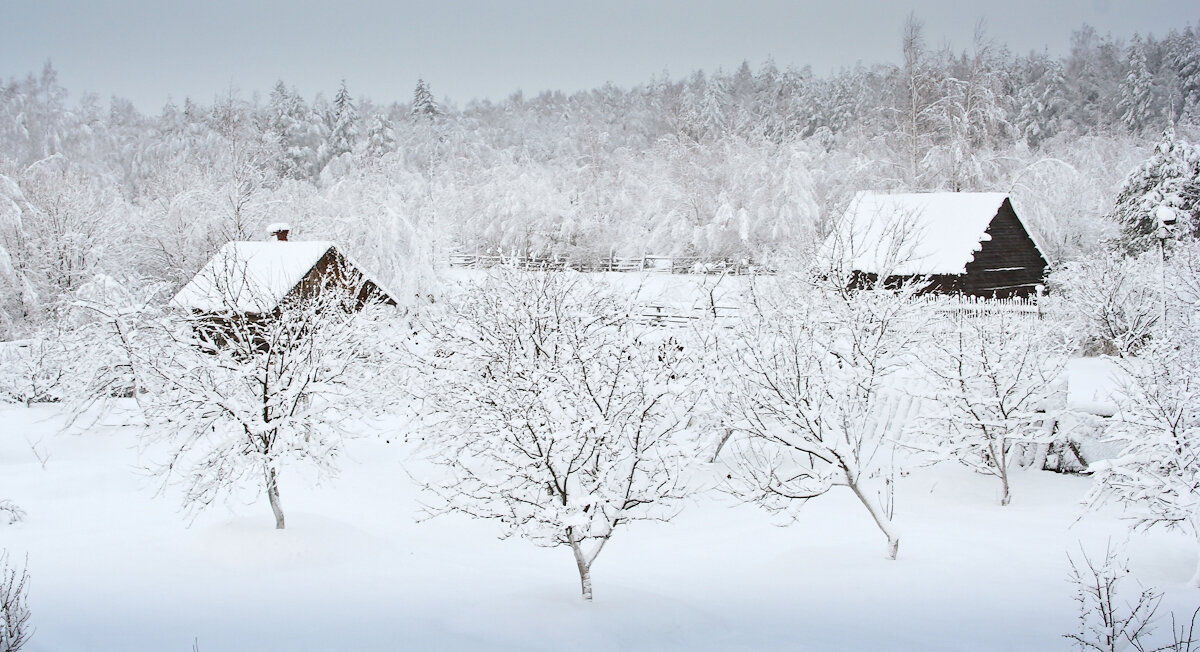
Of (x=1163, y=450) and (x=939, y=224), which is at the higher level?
(x=939, y=224)

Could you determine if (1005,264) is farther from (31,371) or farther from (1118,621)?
(31,371)

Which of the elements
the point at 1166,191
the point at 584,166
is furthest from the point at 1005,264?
the point at 584,166

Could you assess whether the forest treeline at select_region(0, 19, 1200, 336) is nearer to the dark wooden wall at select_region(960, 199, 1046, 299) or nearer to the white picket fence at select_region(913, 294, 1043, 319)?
the dark wooden wall at select_region(960, 199, 1046, 299)

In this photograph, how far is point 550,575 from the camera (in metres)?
9.14

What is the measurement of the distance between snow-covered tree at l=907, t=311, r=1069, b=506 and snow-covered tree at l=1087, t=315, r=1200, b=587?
2.58 meters

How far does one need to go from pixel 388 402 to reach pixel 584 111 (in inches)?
2552

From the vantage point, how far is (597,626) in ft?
22.6

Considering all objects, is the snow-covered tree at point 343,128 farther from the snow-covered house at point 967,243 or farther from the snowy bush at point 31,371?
the snow-covered house at point 967,243

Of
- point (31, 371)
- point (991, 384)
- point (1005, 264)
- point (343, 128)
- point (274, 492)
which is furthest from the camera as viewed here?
point (343, 128)

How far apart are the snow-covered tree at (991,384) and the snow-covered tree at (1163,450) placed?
8.48 ft

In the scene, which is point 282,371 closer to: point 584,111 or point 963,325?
point 963,325

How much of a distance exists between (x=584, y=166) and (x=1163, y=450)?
3954cm

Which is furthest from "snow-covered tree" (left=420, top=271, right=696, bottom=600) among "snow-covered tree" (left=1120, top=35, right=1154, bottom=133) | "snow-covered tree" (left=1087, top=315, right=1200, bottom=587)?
"snow-covered tree" (left=1120, top=35, right=1154, bottom=133)

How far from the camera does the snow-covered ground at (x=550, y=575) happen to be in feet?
22.1
